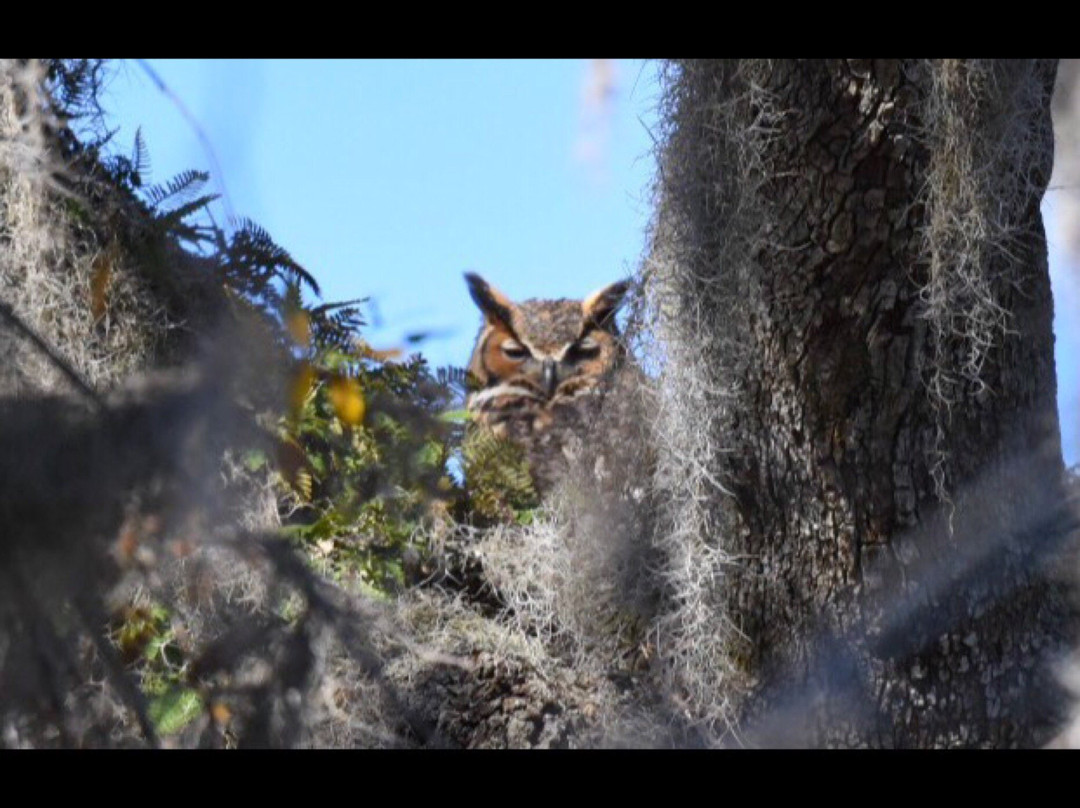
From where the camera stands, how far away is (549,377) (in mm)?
4789

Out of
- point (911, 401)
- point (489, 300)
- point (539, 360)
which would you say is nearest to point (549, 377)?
point (539, 360)

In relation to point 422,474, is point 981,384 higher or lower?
higher

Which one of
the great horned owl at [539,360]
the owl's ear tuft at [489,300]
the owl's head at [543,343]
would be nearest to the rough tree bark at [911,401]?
the great horned owl at [539,360]

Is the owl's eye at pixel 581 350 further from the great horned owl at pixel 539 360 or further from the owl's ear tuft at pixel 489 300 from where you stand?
the owl's ear tuft at pixel 489 300

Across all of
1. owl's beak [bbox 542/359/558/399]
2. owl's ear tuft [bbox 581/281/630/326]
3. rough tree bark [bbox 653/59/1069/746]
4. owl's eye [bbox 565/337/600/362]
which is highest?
owl's ear tuft [bbox 581/281/630/326]

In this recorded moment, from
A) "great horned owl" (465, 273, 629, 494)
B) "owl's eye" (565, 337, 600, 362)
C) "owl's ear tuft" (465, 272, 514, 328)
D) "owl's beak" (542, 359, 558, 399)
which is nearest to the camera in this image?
"great horned owl" (465, 273, 629, 494)

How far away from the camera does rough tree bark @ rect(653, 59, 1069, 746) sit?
9.12 feet

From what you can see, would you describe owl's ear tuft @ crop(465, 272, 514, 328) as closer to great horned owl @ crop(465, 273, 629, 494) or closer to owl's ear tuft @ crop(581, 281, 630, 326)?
great horned owl @ crop(465, 273, 629, 494)

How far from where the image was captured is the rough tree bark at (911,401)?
9.12 feet

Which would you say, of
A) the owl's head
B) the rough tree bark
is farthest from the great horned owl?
the rough tree bark

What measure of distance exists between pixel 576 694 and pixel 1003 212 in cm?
145

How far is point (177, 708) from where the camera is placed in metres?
2.48
